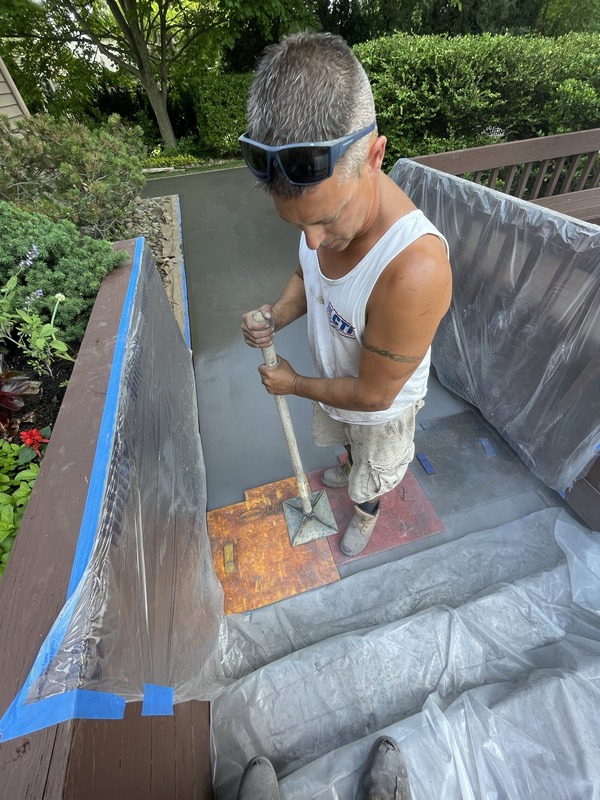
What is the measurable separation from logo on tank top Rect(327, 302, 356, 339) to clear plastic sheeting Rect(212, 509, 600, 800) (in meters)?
1.37

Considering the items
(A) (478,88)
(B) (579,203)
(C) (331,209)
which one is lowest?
(B) (579,203)

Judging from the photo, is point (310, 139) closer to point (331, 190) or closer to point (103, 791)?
point (331, 190)

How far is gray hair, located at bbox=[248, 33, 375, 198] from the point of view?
813 mm

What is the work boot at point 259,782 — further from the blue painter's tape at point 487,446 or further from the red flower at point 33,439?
the blue painter's tape at point 487,446

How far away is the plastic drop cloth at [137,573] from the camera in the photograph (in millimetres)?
793

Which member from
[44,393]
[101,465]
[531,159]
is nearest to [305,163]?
[101,465]

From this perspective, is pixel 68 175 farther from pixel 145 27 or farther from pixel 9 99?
pixel 145 27

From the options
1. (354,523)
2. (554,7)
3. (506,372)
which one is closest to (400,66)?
(506,372)

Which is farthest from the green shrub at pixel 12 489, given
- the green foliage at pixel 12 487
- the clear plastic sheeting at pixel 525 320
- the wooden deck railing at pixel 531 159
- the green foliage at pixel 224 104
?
the green foliage at pixel 224 104

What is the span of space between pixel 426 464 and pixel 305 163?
212 centimetres

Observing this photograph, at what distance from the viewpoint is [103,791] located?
777mm

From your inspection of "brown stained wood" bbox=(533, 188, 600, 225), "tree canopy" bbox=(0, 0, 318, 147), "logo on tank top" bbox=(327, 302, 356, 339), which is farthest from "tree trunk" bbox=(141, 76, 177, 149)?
"logo on tank top" bbox=(327, 302, 356, 339)

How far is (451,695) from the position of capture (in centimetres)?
154

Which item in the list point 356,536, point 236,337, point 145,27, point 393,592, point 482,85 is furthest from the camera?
point 145,27
